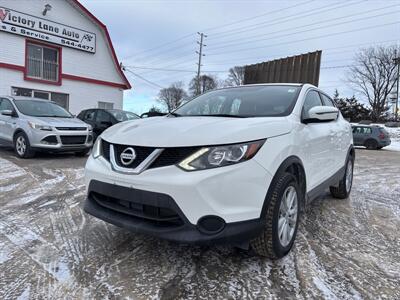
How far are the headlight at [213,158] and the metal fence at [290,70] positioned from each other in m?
18.4

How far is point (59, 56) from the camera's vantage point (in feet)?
57.6

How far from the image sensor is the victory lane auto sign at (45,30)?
50.1ft

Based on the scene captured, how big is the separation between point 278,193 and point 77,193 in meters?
3.35

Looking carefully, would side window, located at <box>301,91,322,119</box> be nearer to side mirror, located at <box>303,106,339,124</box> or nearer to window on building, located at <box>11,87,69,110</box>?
side mirror, located at <box>303,106,339,124</box>

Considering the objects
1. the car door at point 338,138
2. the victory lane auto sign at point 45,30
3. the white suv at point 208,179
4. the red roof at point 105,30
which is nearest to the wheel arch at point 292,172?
the white suv at point 208,179

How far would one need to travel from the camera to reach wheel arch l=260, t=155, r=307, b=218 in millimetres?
2709

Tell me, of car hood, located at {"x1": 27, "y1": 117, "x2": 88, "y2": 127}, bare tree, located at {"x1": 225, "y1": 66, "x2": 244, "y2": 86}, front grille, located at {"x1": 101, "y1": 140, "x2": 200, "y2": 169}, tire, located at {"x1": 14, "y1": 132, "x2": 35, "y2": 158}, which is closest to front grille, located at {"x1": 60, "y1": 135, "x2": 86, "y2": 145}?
car hood, located at {"x1": 27, "y1": 117, "x2": 88, "y2": 127}

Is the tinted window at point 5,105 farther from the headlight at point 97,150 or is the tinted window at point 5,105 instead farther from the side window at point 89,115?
the headlight at point 97,150

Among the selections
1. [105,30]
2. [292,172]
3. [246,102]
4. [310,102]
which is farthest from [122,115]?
[105,30]

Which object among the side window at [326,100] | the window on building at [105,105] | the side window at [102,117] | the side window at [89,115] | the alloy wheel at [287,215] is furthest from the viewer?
the window on building at [105,105]

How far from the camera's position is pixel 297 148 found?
324 cm

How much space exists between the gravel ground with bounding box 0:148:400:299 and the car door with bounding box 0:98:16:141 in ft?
16.3

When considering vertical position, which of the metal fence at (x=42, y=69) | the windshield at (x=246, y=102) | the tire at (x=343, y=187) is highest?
the metal fence at (x=42, y=69)

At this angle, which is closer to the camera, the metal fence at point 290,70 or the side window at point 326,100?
the side window at point 326,100
